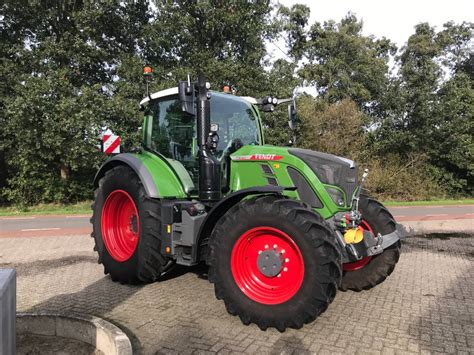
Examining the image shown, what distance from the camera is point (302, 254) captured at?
3.79 meters

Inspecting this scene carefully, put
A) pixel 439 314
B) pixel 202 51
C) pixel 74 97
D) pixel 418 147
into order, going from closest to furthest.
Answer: pixel 439 314 < pixel 74 97 < pixel 202 51 < pixel 418 147

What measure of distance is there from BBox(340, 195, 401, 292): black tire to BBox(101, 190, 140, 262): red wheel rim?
2879 millimetres

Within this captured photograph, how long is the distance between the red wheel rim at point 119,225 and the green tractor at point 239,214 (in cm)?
1

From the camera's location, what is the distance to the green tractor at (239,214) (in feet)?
12.7

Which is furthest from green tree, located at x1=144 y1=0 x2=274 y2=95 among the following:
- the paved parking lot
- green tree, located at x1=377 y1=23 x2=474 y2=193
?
the paved parking lot

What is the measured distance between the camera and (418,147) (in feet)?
83.7

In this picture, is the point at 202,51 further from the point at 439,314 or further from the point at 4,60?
the point at 439,314

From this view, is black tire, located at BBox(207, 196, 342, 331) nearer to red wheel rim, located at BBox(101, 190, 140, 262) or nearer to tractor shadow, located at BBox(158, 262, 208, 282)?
tractor shadow, located at BBox(158, 262, 208, 282)

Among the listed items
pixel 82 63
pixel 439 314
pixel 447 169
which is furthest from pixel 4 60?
pixel 447 169

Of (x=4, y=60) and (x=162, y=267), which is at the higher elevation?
(x=4, y=60)

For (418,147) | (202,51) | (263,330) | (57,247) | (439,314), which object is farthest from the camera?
(418,147)

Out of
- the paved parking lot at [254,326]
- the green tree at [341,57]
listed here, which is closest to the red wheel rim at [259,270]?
the paved parking lot at [254,326]

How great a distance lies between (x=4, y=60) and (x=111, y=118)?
18.0 ft

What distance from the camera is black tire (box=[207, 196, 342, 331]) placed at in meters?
3.69
